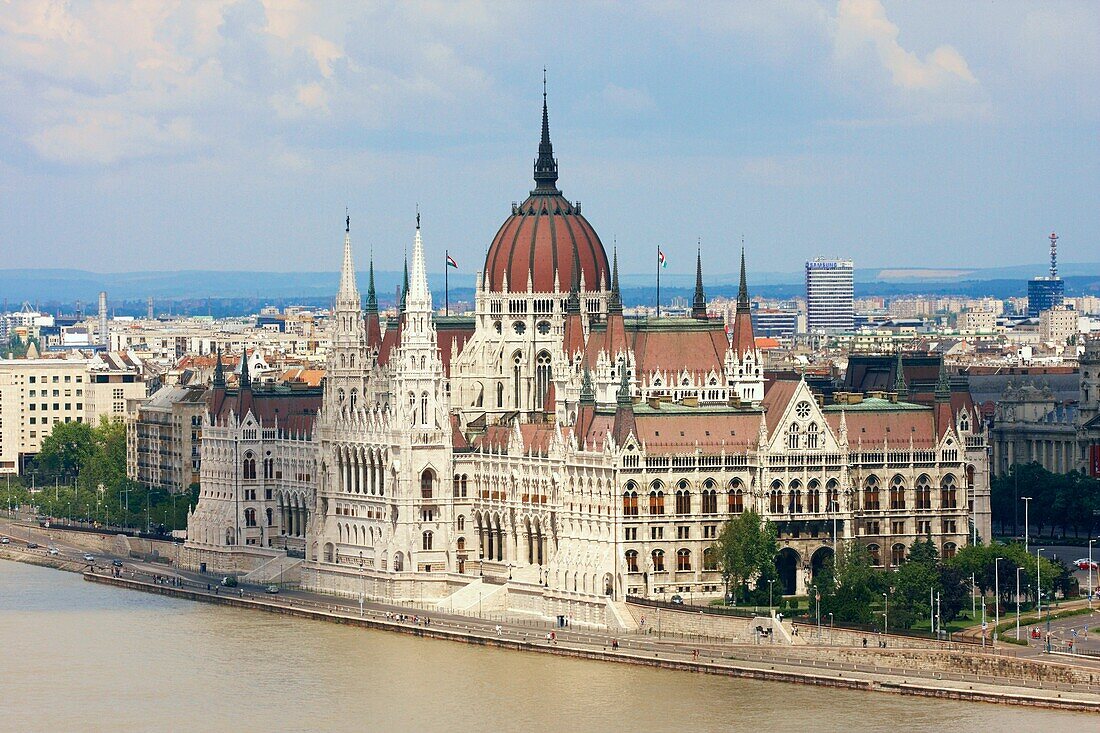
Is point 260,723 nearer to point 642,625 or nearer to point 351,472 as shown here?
point 642,625

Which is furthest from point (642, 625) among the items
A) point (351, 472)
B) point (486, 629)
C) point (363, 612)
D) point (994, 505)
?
point (994, 505)

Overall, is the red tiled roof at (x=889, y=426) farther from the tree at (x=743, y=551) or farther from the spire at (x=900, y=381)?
the tree at (x=743, y=551)

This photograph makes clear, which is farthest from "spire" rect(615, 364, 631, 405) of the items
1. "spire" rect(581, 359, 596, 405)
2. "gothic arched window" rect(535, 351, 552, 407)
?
"gothic arched window" rect(535, 351, 552, 407)

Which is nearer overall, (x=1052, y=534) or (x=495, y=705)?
(x=495, y=705)

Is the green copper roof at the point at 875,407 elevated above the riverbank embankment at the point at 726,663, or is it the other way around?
the green copper roof at the point at 875,407

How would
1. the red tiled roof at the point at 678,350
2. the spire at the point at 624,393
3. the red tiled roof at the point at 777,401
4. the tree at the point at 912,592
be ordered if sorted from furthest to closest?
the red tiled roof at the point at 678,350 → the red tiled roof at the point at 777,401 → the spire at the point at 624,393 → the tree at the point at 912,592

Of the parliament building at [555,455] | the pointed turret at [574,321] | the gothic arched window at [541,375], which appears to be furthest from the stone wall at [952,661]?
the gothic arched window at [541,375]
